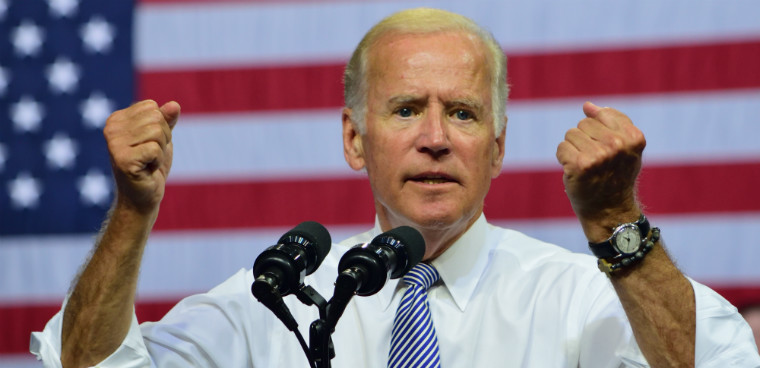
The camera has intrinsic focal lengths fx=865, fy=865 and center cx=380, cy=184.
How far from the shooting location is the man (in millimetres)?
1242

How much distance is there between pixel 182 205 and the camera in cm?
268

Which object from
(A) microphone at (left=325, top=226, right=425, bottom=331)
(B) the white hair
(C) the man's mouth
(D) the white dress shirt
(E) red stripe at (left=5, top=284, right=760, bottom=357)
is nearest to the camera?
(A) microphone at (left=325, top=226, right=425, bottom=331)

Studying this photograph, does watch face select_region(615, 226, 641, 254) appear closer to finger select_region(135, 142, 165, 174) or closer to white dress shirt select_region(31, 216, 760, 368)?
white dress shirt select_region(31, 216, 760, 368)

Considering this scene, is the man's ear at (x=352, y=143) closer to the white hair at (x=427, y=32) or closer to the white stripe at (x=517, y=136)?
the white hair at (x=427, y=32)

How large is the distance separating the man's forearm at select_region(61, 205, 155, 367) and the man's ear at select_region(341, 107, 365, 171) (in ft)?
1.67

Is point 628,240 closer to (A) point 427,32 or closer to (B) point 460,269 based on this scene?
(B) point 460,269

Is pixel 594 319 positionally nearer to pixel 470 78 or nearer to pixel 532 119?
pixel 470 78

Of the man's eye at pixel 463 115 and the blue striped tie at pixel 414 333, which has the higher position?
the man's eye at pixel 463 115

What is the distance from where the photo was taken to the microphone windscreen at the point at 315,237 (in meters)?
1.11

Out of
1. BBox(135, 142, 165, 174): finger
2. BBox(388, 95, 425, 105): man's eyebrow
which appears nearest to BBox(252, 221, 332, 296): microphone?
BBox(135, 142, 165, 174): finger

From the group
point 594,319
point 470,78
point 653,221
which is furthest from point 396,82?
point 653,221

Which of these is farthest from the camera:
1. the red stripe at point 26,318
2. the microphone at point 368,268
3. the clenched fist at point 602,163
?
the red stripe at point 26,318

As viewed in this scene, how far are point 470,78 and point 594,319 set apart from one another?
0.50m

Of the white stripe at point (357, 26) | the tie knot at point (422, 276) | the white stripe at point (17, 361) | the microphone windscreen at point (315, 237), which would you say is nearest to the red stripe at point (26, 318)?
the white stripe at point (17, 361)
